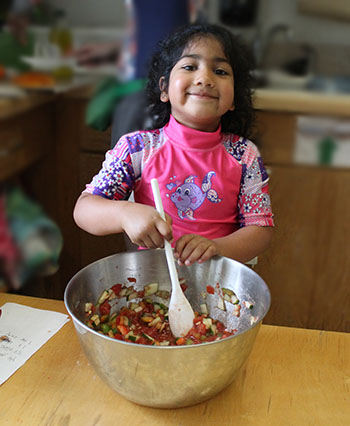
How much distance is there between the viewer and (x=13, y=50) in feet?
2.46

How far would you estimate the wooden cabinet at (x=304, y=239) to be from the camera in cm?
84

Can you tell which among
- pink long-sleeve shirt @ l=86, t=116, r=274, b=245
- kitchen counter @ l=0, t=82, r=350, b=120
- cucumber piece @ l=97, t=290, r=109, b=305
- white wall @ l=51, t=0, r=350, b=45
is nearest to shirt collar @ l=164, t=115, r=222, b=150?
pink long-sleeve shirt @ l=86, t=116, r=274, b=245

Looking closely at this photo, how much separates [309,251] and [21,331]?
0.55 metres

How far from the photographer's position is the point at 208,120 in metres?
0.87

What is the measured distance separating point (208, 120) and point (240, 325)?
1.20ft

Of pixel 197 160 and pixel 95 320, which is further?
pixel 197 160

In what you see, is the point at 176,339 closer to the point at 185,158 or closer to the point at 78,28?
the point at 185,158

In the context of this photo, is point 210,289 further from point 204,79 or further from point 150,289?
point 204,79

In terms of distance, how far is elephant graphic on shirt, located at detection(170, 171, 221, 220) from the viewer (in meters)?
0.87

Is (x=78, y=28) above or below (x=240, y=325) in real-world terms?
above

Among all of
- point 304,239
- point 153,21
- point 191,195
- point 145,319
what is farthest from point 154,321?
point 153,21

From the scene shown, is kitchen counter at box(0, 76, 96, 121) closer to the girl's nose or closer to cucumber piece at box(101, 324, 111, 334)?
the girl's nose

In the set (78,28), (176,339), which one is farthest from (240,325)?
(78,28)

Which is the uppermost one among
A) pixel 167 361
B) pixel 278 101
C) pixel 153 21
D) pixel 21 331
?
pixel 153 21
